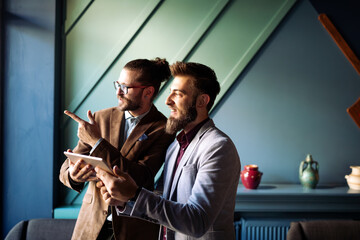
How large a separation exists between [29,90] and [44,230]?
1.34m

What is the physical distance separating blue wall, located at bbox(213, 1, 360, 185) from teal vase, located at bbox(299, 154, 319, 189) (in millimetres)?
162

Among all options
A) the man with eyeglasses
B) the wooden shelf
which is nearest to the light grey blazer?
the man with eyeglasses

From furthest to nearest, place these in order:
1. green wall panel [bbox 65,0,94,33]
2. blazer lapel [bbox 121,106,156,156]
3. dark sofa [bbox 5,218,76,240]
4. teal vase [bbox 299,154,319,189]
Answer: green wall panel [bbox 65,0,94,33] → teal vase [bbox 299,154,319,189] → dark sofa [bbox 5,218,76,240] → blazer lapel [bbox 121,106,156,156]

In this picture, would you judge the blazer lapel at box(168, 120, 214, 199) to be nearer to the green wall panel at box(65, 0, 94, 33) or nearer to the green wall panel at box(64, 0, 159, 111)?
the green wall panel at box(64, 0, 159, 111)

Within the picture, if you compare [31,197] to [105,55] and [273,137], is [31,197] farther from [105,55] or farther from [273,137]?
[273,137]

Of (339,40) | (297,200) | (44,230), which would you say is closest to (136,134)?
(44,230)

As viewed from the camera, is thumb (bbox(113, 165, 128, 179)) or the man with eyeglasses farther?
the man with eyeglasses

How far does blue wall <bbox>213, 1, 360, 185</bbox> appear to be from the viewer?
9.73ft

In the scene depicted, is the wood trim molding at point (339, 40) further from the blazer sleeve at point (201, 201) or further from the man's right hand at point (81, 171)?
the man's right hand at point (81, 171)

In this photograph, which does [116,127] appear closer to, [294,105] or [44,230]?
[44,230]

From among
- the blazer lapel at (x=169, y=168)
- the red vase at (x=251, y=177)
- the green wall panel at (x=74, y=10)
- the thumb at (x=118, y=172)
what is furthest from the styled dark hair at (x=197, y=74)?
the green wall panel at (x=74, y=10)

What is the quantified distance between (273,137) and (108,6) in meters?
1.96

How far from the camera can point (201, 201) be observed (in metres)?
1.19

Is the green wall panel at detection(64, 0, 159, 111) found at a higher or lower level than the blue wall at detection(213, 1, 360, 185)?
higher
